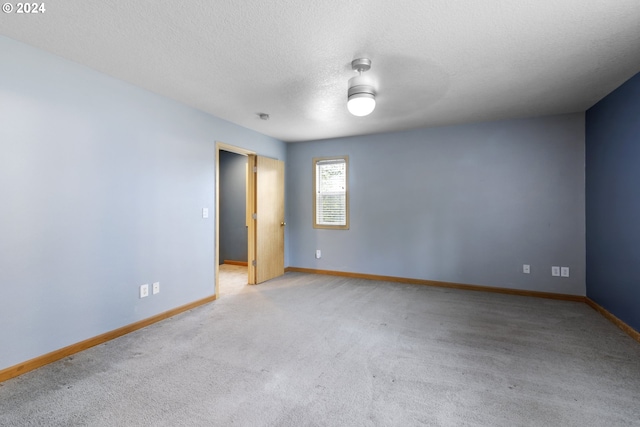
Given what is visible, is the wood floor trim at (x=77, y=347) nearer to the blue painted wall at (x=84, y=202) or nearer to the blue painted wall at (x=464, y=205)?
the blue painted wall at (x=84, y=202)

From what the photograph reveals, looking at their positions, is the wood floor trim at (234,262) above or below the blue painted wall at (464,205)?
Result: below

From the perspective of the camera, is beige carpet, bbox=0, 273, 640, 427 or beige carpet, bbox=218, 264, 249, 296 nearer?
beige carpet, bbox=0, 273, 640, 427

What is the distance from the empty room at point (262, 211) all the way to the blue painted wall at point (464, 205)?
0.03 metres

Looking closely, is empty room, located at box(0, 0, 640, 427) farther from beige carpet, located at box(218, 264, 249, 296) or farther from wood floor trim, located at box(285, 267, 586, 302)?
beige carpet, located at box(218, 264, 249, 296)

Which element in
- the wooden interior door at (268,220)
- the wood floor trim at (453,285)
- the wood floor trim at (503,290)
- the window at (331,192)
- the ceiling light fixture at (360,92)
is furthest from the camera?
the window at (331,192)

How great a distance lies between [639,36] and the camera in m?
2.16

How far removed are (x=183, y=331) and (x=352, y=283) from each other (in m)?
2.62

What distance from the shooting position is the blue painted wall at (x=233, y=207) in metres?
6.39

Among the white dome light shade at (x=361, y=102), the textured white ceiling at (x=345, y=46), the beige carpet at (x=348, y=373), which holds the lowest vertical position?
the beige carpet at (x=348, y=373)

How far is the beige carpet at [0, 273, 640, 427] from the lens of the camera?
1.75 meters


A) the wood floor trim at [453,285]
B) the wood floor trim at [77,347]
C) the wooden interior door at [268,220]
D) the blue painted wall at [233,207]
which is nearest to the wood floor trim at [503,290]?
the wood floor trim at [453,285]

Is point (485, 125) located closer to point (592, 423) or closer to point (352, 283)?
point (352, 283)

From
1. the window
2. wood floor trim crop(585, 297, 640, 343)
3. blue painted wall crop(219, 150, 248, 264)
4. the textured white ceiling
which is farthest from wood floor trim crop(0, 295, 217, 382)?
wood floor trim crop(585, 297, 640, 343)

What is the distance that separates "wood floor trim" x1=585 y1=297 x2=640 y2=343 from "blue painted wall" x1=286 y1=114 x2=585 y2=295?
12.8 inches
